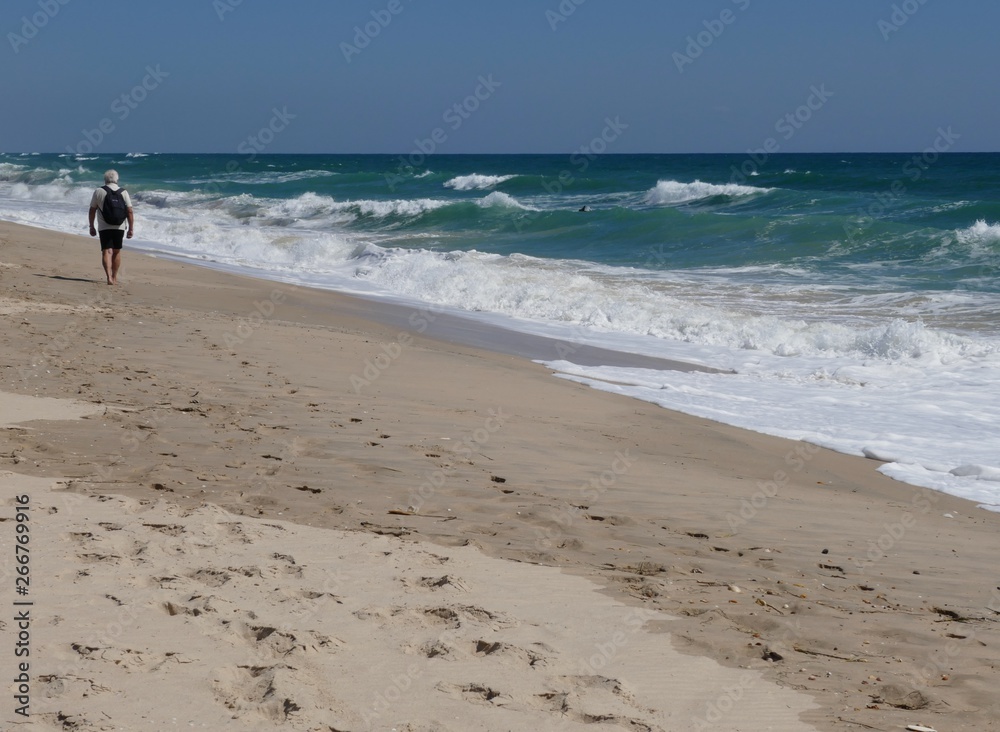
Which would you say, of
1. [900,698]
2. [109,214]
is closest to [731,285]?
[109,214]

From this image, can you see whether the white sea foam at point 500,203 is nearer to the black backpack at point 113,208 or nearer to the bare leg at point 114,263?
the bare leg at point 114,263

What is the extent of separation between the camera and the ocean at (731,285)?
26.3 ft

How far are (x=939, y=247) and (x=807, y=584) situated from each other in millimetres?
18166

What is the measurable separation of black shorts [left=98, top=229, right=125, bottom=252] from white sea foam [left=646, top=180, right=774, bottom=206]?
2707 centimetres

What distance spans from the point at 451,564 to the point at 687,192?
116ft

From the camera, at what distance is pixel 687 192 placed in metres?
37.4

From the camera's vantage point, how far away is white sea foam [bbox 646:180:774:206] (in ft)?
117

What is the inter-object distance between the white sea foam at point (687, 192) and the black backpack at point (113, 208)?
89.0 ft

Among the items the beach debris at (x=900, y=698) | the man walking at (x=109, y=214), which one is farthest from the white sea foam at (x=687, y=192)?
the beach debris at (x=900, y=698)

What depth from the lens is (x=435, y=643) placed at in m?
3.19

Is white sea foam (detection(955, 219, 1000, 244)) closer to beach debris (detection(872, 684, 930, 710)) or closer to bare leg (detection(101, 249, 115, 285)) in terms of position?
bare leg (detection(101, 249, 115, 285))

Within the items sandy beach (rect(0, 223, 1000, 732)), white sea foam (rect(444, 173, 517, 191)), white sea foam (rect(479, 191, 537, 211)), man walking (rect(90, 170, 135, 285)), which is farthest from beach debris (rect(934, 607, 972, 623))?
white sea foam (rect(444, 173, 517, 191))

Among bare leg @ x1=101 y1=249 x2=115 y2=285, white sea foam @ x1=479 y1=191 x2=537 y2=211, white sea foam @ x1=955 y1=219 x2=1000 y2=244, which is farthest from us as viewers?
white sea foam @ x1=479 y1=191 x2=537 y2=211

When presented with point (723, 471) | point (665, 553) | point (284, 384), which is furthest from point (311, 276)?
point (665, 553)
